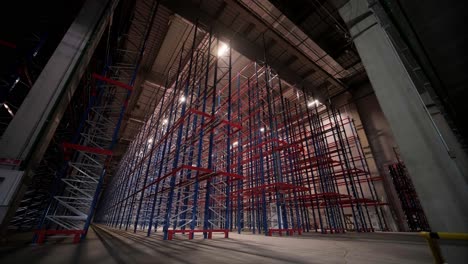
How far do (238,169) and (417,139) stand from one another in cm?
777

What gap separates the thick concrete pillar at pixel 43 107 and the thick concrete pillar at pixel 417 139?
7.18 metres

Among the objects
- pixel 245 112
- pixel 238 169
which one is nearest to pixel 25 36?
pixel 238 169

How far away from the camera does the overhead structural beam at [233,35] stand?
10.0 metres

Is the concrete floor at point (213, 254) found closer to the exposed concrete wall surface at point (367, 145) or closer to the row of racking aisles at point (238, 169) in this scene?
the row of racking aisles at point (238, 169)

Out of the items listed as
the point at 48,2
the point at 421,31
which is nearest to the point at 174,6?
the point at 48,2

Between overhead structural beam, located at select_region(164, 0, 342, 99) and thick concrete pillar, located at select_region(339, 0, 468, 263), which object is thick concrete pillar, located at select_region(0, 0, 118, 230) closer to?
overhead structural beam, located at select_region(164, 0, 342, 99)

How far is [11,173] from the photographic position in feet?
12.1

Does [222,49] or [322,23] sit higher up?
[322,23]

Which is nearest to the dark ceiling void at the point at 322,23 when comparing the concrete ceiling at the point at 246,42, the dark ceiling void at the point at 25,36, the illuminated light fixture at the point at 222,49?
the concrete ceiling at the point at 246,42

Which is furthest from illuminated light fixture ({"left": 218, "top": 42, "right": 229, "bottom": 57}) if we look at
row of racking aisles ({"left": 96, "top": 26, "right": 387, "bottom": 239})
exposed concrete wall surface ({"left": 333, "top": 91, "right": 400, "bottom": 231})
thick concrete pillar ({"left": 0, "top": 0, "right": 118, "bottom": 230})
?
exposed concrete wall surface ({"left": 333, "top": 91, "right": 400, "bottom": 231})

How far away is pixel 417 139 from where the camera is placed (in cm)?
267

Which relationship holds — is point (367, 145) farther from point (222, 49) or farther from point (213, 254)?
point (213, 254)

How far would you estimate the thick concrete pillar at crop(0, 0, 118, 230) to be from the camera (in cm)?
371

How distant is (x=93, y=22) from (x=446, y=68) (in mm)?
11049
